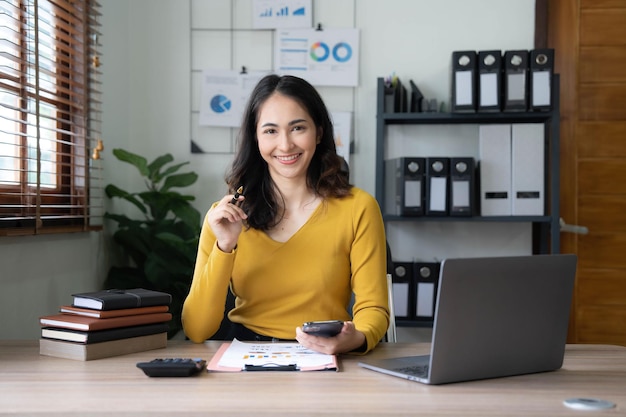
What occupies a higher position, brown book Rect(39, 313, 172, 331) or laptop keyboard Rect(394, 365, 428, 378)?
brown book Rect(39, 313, 172, 331)

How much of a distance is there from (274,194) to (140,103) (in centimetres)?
177

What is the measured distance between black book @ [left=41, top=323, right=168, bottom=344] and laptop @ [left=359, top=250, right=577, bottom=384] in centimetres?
50

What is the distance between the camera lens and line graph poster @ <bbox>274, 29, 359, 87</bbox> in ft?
11.1

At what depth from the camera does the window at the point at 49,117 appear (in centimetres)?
227

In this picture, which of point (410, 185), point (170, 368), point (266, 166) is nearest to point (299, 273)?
point (266, 166)

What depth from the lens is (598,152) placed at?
3.20 m

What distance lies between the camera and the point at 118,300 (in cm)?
153

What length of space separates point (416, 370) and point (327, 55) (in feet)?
7.63

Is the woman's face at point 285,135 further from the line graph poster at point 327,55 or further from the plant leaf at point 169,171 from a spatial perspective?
the line graph poster at point 327,55

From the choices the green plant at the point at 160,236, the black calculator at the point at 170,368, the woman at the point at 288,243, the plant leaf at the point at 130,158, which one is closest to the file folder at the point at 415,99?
the green plant at the point at 160,236

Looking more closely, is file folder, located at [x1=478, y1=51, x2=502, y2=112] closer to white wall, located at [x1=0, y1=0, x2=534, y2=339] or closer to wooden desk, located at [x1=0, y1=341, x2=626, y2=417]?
white wall, located at [x1=0, y1=0, x2=534, y2=339]

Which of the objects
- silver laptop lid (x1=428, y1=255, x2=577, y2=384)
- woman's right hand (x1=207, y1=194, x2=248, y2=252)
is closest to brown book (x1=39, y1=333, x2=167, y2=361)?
woman's right hand (x1=207, y1=194, x2=248, y2=252)

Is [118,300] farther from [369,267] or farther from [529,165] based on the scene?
[529,165]

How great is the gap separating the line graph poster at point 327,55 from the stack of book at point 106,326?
2.00m
